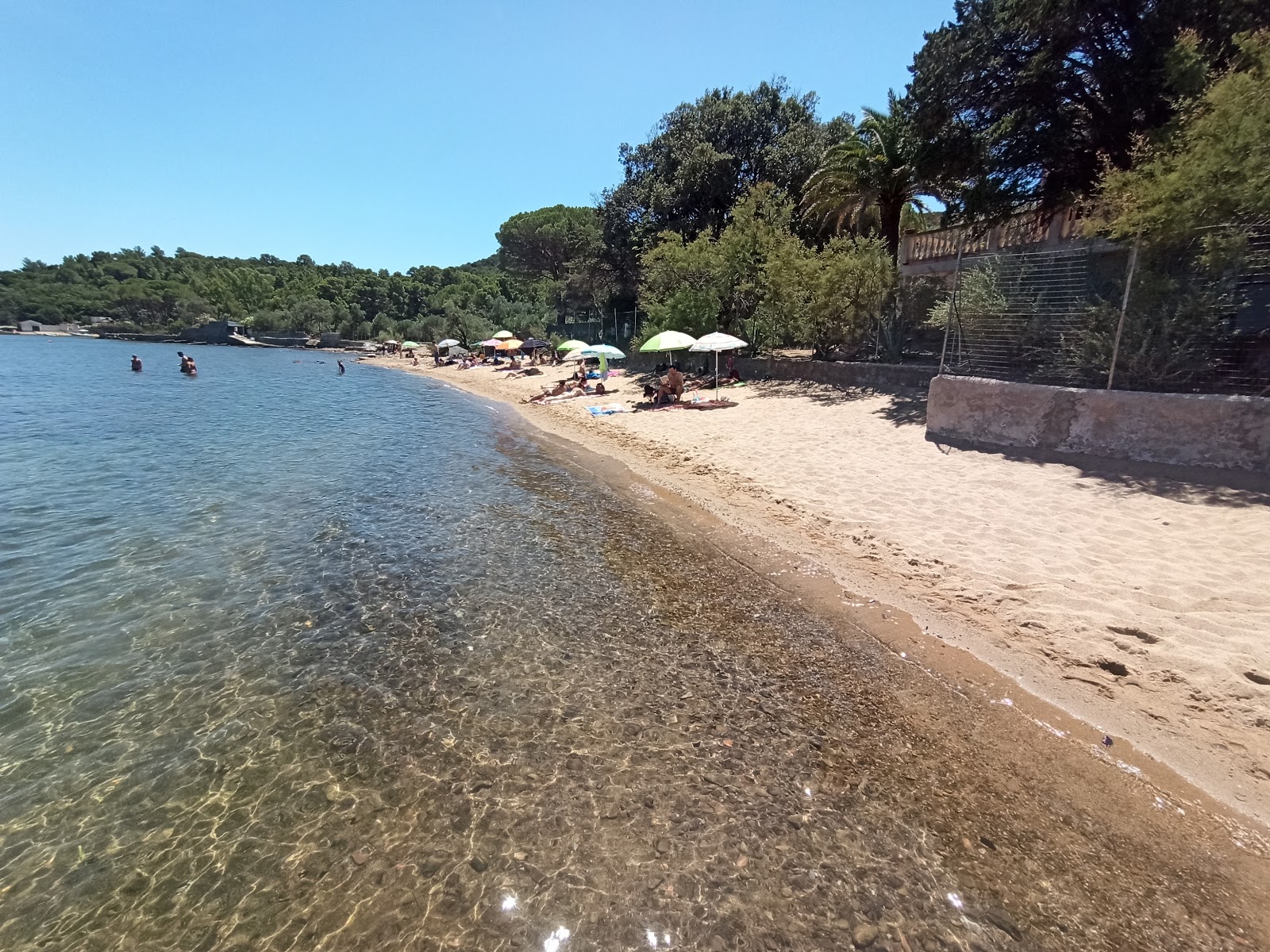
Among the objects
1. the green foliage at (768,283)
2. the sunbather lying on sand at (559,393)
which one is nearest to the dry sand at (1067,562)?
the green foliage at (768,283)

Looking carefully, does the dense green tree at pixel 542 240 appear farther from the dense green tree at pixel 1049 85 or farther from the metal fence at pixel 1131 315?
the metal fence at pixel 1131 315

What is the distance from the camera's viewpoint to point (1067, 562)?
19.9ft

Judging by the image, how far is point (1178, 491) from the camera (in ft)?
24.2

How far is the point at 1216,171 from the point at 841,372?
9194 millimetres

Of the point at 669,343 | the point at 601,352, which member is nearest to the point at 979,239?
the point at 669,343

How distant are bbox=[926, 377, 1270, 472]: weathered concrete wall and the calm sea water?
5.98m

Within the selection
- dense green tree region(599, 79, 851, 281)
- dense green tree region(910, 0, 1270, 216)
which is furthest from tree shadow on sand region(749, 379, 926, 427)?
dense green tree region(599, 79, 851, 281)

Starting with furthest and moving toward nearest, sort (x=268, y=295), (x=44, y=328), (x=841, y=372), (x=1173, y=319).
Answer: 1. (x=44, y=328)
2. (x=268, y=295)
3. (x=841, y=372)
4. (x=1173, y=319)

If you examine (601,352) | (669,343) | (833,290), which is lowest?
(601,352)

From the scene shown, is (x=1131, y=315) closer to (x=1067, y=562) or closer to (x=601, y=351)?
(x=1067, y=562)

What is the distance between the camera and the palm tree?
17.5 meters

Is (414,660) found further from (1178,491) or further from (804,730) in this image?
(1178,491)

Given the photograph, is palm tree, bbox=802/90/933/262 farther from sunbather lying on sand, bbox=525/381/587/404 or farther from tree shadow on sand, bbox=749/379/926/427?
sunbather lying on sand, bbox=525/381/587/404

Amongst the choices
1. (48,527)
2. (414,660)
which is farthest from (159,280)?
(414,660)
